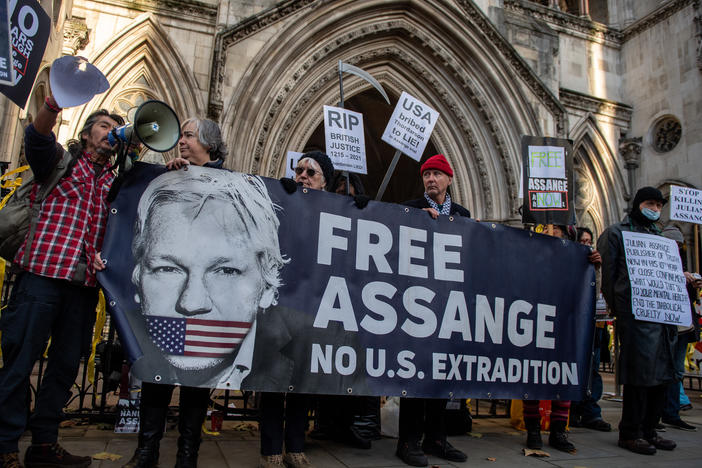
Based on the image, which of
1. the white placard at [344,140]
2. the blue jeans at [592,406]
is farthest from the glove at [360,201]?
the blue jeans at [592,406]

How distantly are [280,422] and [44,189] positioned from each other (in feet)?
6.50

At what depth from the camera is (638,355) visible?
4.12 meters

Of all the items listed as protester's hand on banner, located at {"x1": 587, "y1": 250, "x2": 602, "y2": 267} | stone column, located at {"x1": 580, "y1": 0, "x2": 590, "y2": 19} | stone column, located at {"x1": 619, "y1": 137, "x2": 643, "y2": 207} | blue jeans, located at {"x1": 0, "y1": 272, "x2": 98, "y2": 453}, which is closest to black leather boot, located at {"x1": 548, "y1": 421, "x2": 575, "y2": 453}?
protester's hand on banner, located at {"x1": 587, "y1": 250, "x2": 602, "y2": 267}

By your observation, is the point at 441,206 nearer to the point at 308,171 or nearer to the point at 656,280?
the point at 308,171

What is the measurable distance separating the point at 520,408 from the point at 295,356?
10.0 ft

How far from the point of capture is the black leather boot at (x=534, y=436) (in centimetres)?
396

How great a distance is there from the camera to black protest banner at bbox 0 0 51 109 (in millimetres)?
3258

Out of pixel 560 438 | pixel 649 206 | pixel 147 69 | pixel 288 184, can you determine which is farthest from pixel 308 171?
pixel 147 69

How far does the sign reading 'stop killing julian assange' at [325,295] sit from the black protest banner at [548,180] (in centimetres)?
106

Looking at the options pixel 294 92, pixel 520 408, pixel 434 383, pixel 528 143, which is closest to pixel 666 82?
pixel 294 92

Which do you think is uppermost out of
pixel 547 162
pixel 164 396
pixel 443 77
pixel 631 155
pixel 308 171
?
pixel 443 77

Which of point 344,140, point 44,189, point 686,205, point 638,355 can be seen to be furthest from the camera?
point 686,205

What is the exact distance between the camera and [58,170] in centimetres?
290

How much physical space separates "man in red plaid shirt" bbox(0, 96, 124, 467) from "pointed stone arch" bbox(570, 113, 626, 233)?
13.4 meters
